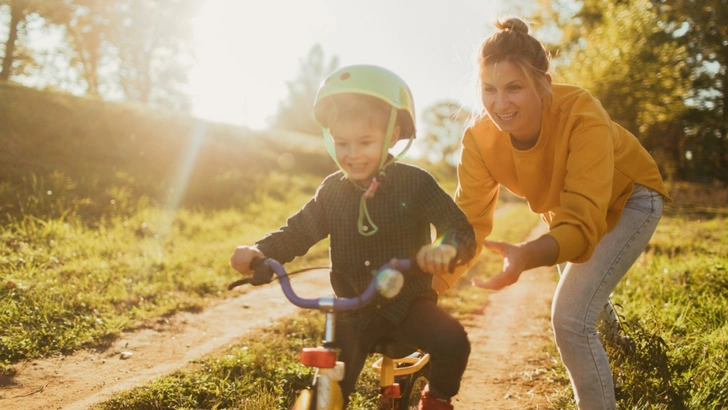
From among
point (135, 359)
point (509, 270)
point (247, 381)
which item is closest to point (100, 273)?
point (135, 359)

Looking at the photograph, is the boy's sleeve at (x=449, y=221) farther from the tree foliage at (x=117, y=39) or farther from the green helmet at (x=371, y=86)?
the tree foliage at (x=117, y=39)

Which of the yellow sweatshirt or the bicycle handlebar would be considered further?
the yellow sweatshirt

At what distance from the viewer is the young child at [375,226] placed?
2.72 m

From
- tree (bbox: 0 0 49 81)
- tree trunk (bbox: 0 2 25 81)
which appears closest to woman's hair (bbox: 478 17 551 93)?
tree (bbox: 0 0 49 81)

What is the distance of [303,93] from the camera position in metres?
57.2

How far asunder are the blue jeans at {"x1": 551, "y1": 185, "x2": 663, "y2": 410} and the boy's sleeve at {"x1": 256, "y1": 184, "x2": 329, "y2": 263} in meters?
1.50

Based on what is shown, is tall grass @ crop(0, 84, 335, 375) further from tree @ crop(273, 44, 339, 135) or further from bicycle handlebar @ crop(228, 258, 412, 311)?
tree @ crop(273, 44, 339, 135)

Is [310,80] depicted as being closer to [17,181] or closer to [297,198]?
[297,198]

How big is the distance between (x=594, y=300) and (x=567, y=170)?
2.66 ft

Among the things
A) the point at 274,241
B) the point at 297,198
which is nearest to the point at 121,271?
the point at 274,241

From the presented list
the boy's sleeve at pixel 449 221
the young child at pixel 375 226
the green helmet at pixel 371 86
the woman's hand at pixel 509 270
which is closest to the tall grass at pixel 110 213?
the young child at pixel 375 226

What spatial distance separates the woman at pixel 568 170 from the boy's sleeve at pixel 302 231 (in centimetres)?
114

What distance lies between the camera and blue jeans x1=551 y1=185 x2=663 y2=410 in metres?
3.16

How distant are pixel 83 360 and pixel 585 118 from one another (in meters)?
4.50
